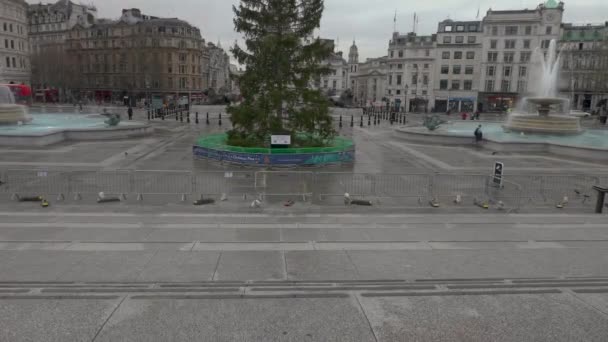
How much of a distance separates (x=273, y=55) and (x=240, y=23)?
8.89 feet

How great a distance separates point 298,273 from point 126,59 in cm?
8515

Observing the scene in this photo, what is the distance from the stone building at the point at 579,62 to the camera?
73875 millimetres

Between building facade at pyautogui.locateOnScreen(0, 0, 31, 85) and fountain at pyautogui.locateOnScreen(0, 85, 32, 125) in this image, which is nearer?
fountain at pyautogui.locateOnScreen(0, 85, 32, 125)

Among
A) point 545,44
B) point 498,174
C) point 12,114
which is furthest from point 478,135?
point 545,44

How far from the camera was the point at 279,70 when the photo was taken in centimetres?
2173

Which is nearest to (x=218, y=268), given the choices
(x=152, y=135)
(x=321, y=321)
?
(x=321, y=321)

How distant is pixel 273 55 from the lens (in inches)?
841

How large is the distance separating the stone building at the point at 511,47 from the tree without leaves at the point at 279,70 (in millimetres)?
69258

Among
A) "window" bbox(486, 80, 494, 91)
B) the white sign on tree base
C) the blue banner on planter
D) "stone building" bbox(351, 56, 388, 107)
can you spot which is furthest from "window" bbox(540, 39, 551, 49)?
the white sign on tree base

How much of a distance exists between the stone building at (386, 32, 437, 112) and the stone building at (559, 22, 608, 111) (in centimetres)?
2355

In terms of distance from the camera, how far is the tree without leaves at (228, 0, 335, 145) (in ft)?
70.7

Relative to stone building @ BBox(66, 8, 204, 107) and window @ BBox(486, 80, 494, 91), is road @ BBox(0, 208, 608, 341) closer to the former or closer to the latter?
window @ BBox(486, 80, 494, 91)

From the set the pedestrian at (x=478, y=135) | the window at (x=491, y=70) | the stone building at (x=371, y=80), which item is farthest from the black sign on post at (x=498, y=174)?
the stone building at (x=371, y=80)

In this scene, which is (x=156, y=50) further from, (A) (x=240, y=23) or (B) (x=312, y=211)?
(B) (x=312, y=211)
